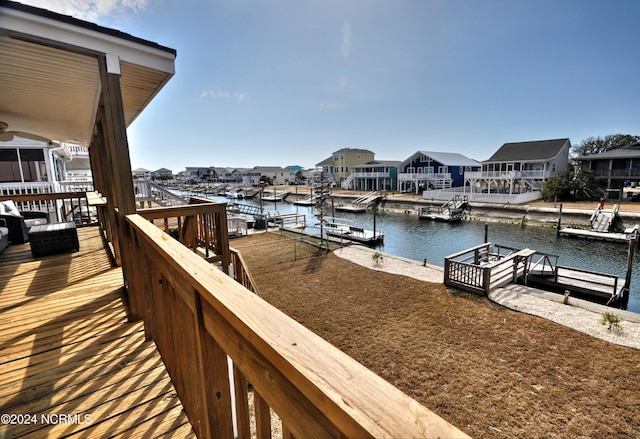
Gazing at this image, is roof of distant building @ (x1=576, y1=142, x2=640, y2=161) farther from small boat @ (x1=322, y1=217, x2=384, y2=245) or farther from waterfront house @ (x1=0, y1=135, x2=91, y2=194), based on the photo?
waterfront house @ (x1=0, y1=135, x2=91, y2=194)

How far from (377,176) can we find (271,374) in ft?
138

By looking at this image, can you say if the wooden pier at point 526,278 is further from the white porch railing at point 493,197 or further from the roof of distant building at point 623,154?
the roof of distant building at point 623,154

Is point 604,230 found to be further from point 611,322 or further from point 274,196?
point 274,196

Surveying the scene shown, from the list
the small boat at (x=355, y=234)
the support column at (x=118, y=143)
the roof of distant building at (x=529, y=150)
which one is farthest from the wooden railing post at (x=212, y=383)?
the roof of distant building at (x=529, y=150)

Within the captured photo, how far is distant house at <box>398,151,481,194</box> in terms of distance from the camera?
3628 centimetres

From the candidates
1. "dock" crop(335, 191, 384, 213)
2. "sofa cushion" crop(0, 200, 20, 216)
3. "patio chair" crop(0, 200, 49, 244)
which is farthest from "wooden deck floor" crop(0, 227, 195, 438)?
→ "dock" crop(335, 191, 384, 213)

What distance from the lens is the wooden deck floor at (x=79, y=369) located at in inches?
72.4

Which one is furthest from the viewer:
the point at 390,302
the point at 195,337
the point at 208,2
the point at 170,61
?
the point at 390,302

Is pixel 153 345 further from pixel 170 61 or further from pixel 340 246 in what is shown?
pixel 340 246

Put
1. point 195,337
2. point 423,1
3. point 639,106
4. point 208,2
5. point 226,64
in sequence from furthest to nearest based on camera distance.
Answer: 1. point 639,106
2. point 226,64
3. point 423,1
4. point 208,2
5. point 195,337

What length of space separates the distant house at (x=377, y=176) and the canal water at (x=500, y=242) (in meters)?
16.9

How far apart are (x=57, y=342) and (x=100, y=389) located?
0.99 m

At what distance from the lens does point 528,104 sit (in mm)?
35562

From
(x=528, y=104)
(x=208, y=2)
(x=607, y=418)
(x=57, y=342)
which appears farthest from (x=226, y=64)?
(x=528, y=104)
